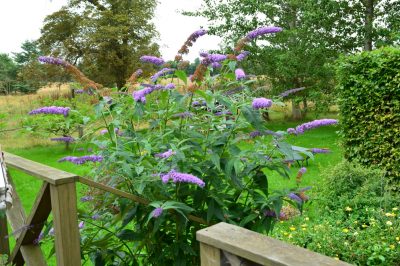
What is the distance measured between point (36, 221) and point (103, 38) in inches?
581

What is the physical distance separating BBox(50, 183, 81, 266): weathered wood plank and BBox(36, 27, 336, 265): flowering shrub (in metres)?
0.14

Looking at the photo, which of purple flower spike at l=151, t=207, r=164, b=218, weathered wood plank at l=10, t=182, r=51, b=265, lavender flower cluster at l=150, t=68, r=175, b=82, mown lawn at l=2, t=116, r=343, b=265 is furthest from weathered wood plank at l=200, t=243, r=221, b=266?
mown lawn at l=2, t=116, r=343, b=265

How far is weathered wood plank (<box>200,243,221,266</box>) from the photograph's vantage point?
1.02m

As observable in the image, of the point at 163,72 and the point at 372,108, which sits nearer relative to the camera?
the point at 163,72

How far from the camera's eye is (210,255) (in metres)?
1.04

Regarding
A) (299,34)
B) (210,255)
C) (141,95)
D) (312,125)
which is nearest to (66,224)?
(141,95)

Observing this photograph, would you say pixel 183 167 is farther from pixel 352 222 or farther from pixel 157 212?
pixel 352 222

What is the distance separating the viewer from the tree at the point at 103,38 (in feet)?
53.1

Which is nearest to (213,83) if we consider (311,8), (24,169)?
(24,169)

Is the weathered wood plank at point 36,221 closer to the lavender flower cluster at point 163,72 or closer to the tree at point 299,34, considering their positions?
the lavender flower cluster at point 163,72

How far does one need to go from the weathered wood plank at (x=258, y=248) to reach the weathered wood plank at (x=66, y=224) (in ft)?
3.03

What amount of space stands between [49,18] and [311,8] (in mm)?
10596

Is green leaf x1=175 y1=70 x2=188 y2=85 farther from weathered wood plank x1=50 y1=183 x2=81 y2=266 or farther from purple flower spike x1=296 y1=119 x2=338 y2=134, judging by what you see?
weathered wood plank x1=50 y1=183 x2=81 y2=266

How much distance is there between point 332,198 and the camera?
452 centimetres
